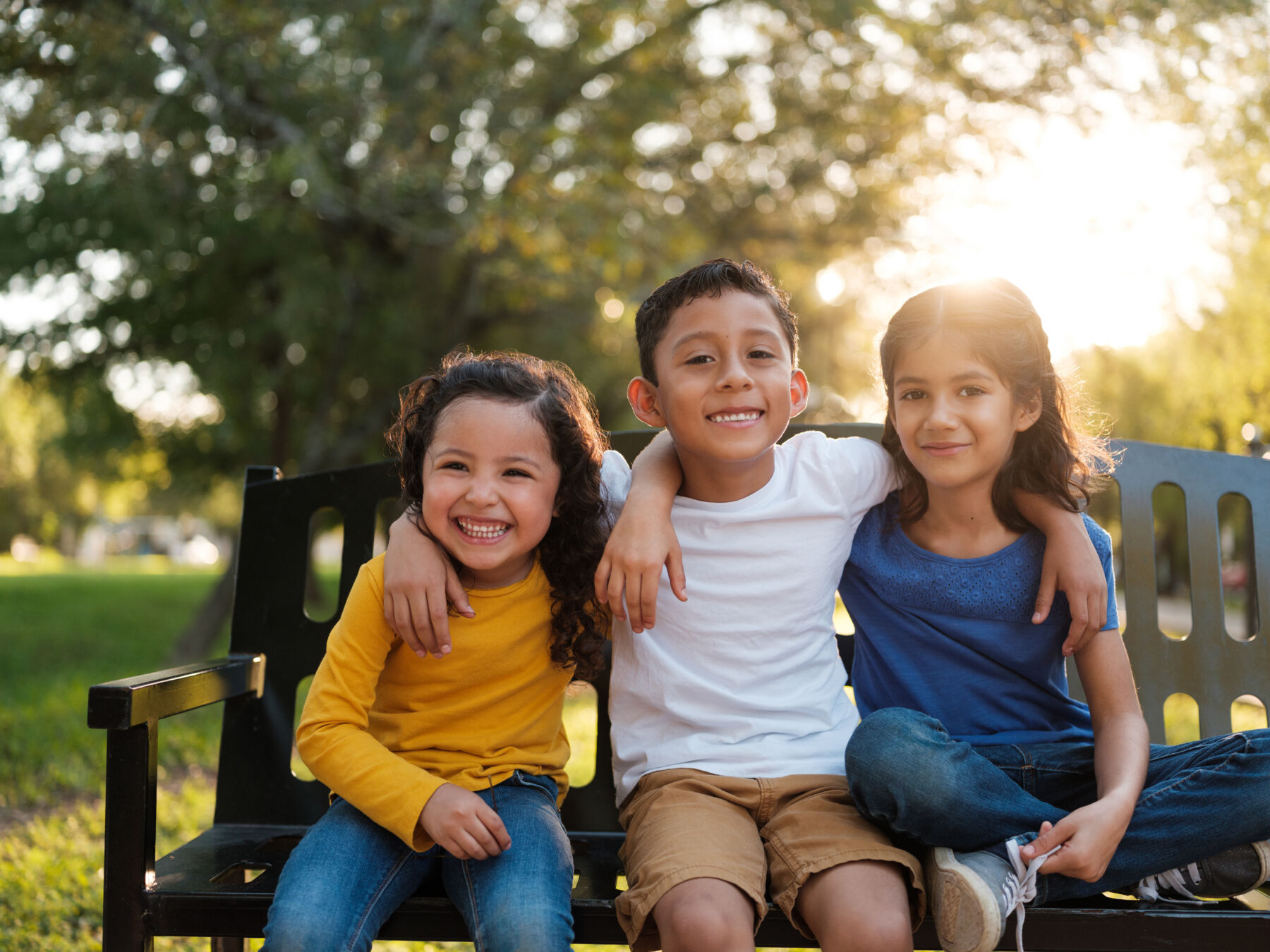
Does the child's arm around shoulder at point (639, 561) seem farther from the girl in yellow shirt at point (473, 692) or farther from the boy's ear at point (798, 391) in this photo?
the boy's ear at point (798, 391)

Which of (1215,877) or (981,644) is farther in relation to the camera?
(981,644)

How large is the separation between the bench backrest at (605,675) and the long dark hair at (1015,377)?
0.32 m

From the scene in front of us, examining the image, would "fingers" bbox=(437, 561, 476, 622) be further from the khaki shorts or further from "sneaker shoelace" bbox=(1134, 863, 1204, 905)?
"sneaker shoelace" bbox=(1134, 863, 1204, 905)

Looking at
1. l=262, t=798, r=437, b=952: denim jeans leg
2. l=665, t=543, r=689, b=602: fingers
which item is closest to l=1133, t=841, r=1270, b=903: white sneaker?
l=665, t=543, r=689, b=602: fingers

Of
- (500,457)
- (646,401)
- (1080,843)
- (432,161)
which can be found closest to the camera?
(1080,843)

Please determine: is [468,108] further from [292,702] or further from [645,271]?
[292,702]

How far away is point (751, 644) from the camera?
2121mm

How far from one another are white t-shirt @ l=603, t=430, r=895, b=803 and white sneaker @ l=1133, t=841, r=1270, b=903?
59cm

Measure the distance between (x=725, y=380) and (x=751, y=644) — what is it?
0.54 metres

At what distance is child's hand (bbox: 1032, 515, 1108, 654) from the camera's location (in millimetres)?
1964

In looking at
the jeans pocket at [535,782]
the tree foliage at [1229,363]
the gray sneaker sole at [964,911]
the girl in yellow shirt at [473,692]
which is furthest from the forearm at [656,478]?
the tree foliage at [1229,363]

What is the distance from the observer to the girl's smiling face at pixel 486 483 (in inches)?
79.4

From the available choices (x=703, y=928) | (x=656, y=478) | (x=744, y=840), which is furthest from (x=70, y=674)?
(x=703, y=928)

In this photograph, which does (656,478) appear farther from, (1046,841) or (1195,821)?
(1195,821)
